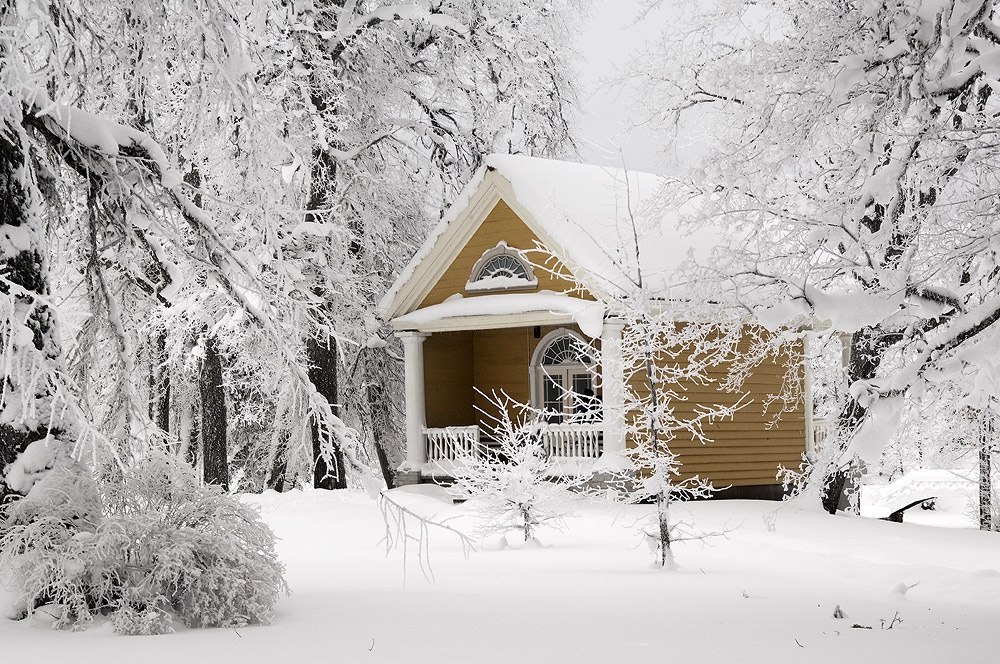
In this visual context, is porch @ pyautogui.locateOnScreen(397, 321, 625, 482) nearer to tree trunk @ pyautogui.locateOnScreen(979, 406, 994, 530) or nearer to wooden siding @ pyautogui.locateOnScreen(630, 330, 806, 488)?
wooden siding @ pyautogui.locateOnScreen(630, 330, 806, 488)

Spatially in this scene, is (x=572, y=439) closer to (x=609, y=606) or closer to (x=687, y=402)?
(x=687, y=402)

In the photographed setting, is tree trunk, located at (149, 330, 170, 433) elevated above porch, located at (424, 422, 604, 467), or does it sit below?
above

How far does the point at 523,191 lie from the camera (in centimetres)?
1772

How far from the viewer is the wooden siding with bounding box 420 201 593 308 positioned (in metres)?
18.1

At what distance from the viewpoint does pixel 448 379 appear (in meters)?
21.0

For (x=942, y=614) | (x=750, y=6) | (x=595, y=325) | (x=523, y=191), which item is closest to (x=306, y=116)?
(x=523, y=191)

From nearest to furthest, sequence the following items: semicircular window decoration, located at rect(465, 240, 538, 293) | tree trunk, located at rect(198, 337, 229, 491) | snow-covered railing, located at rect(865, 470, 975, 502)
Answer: semicircular window decoration, located at rect(465, 240, 538, 293) → tree trunk, located at rect(198, 337, 229, 491) → snow-covered railing, located at rect(865, 470, 975, 502)

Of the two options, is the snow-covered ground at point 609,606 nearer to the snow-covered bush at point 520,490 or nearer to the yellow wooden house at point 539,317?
the snow-covered bush at point 520,490

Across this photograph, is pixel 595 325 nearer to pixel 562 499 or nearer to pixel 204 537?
pixel 562 499

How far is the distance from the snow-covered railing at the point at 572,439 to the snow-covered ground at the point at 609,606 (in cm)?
329

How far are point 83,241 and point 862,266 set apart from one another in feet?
18.9

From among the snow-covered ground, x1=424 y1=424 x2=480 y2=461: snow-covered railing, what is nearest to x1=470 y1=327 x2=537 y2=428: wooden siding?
x1=424 y1=424 x2=480 y2=461: snow-covered railing

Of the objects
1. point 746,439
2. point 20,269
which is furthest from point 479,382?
point 20,269

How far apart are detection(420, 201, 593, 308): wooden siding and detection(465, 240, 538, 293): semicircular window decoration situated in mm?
111
